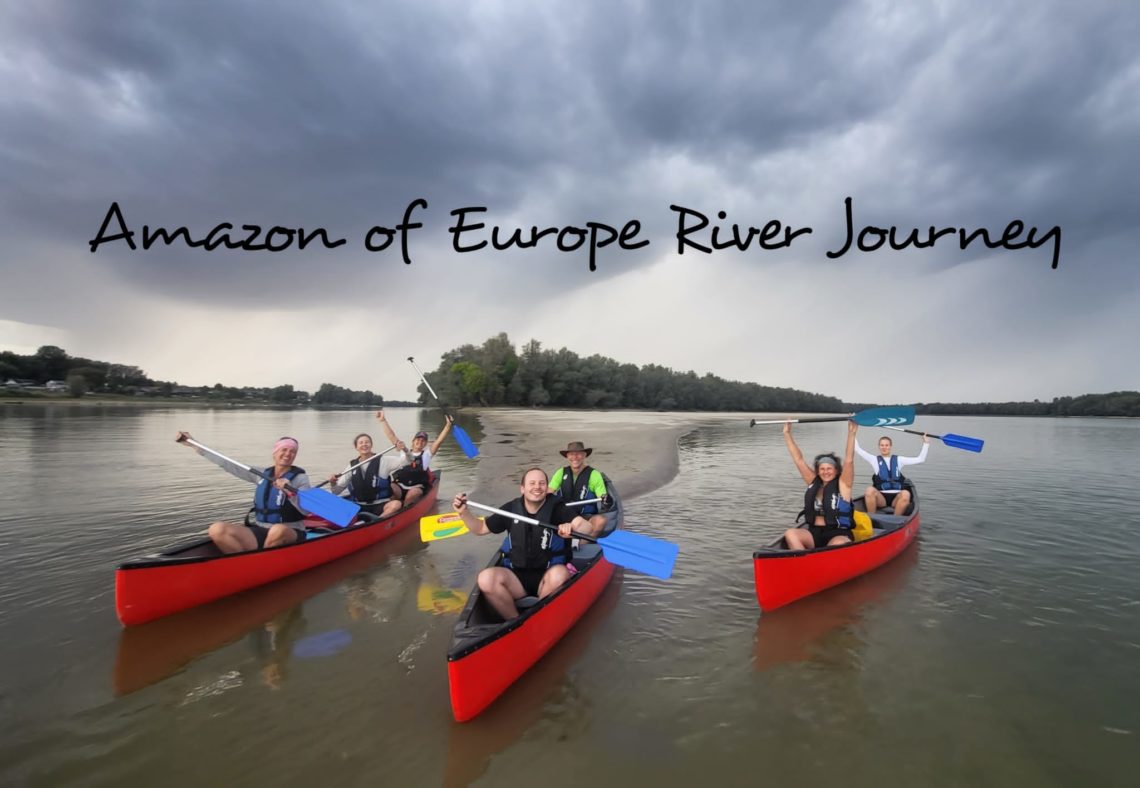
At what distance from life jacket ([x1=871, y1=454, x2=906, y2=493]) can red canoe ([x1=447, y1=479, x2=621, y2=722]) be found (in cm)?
626

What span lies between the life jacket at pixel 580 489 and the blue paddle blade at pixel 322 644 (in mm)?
2909

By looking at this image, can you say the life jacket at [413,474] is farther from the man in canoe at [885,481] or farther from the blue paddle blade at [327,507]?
the man in canoe at [885,481]

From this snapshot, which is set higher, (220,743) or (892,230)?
(892,230)

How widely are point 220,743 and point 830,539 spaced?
6015 millimetres

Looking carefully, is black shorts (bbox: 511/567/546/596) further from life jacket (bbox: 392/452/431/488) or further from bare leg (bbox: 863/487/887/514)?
bare leg (bbox: 863/487/887/514)

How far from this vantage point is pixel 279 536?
629 cm

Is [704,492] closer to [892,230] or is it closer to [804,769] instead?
[892,230]

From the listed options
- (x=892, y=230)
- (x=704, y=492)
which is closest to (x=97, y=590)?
(x=704, y=492)

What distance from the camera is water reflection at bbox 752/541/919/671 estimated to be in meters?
4.81

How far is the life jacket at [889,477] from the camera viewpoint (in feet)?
29.2

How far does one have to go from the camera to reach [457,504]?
4.98 metres

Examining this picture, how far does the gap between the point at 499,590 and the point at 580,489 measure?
2.66m

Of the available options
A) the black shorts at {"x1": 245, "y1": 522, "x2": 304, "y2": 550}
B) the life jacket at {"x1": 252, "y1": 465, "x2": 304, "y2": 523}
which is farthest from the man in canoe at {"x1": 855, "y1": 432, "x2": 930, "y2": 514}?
the life jacket at {"x1": 252, "y1": 465, "x2": 304, "y2": 523}

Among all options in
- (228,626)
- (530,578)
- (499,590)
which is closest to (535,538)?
(530,578)
